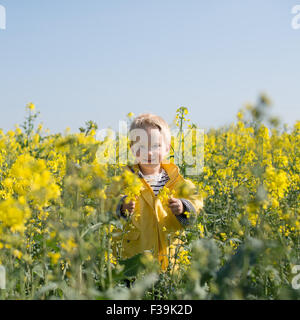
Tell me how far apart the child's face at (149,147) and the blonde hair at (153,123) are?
0.04 metres

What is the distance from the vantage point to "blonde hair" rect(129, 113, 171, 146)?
3049 millimetres

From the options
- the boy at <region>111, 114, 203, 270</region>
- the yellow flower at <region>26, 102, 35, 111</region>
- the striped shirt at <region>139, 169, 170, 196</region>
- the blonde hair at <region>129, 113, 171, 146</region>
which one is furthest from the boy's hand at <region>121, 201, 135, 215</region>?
the yellow flower at <region>26, 102, 35, 111</region>

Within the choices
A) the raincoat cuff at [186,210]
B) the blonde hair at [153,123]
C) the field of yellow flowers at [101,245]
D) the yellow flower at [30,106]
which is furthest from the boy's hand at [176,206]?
the yellow flower at [30,106]

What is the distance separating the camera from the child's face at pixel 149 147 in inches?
117

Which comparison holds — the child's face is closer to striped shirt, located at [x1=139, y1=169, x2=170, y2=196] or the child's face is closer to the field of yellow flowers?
striped shirt, located at [x1=139, y1=169, x2=170, y2=196]

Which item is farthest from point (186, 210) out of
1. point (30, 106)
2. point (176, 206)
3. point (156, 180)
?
point (30, 106)

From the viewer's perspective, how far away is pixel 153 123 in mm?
3041

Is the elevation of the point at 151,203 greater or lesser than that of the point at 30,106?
lesser

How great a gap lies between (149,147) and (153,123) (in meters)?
0.20

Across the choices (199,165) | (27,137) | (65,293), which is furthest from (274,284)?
(27,137)

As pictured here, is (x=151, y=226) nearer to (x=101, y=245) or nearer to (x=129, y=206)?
(x=129, y=206)

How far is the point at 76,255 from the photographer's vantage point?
1.52 meters

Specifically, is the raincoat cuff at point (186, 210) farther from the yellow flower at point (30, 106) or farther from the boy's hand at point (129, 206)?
the yellow flower at point (30, 106)

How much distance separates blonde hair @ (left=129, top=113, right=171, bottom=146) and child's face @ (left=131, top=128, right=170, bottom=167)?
4 cm
